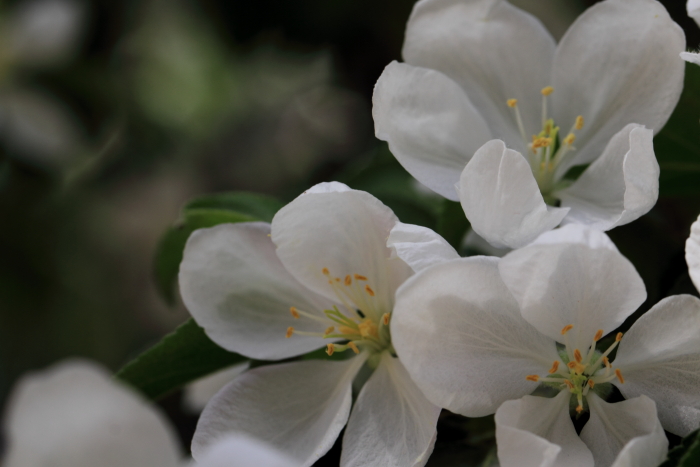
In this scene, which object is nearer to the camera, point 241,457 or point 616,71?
point 241,457

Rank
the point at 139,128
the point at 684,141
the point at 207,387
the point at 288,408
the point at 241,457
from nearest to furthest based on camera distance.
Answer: the point at 241,457, the point at 288,408, the point at 684,141, the point at 207,387, the point at 139,128

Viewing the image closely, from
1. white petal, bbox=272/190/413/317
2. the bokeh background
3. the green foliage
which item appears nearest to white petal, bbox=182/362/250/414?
the green foliage

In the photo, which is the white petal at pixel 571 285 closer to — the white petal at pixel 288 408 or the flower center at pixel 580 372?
the flower center at pixel 580 372

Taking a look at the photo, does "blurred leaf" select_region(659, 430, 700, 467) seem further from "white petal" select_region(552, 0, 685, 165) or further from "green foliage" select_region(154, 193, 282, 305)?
"green foliage" select_region(154, 193, 282, 305)

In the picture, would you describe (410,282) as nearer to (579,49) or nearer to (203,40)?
(579,49)

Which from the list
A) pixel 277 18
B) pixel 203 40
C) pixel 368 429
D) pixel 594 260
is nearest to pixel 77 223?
pixel 203 40

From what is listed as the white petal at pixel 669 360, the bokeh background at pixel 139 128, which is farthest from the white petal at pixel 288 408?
the bokeh background at pixel 139 128

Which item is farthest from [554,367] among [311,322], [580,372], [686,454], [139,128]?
[139,128]

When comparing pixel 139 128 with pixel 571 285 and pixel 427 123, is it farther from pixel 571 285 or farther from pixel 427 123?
pixel 571 285
